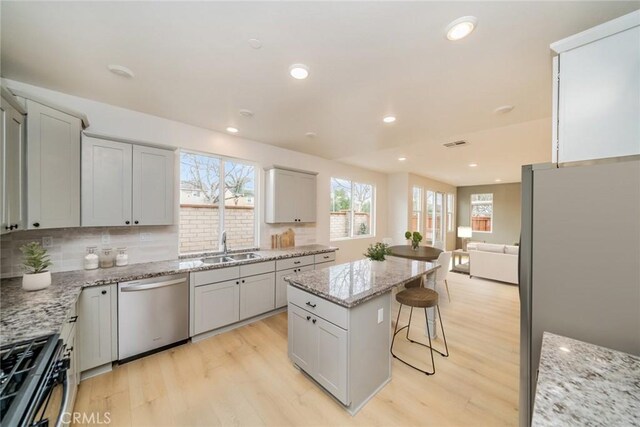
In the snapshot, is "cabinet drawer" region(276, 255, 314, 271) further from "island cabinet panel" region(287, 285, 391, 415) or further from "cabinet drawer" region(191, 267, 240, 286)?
"island cabinet panel" region(287, 285, 391, 415)

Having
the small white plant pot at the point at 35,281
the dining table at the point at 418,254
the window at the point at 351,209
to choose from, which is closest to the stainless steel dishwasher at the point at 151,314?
the small white plant pot at the point at 35,281

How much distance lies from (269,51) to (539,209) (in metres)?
1.95

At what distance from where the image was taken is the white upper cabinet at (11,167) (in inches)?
62.8

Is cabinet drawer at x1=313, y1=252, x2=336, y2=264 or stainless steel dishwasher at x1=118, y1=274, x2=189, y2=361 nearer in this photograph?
stainless steel dishwasher at x1=118, y1=274, x2=189, y2=361

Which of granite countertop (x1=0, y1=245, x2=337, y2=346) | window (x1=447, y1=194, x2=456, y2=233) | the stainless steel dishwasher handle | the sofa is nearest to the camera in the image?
granite countertop (x1=0, y1=245, x2=337, y2=346)

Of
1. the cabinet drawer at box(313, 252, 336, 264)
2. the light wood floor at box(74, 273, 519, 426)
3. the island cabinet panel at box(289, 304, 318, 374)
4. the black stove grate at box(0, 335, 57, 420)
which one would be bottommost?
the light wood floor at box(74, 273, 519, 426)

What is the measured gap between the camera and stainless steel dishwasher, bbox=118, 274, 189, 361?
7.26ft

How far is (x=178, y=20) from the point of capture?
1440 mm

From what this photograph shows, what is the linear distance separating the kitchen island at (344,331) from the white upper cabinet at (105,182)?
1995mm

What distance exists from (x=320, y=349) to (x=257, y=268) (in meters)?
1.52

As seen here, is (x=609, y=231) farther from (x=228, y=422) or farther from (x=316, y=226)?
(x=316, y=226)

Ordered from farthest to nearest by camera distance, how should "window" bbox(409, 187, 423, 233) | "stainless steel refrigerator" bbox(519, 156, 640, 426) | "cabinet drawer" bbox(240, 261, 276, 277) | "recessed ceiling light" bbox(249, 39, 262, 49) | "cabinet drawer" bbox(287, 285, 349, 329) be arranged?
"window" bbox(409, 187, 423, 233) < "cabinet drawer" bbox(240, 261, 276, 277) < "cabinet drawer" bbox(287, 285, 349, 329) < "recessed ceiling light" bbox(249, 39, 262, 49) < "stainless steel refrigerator" bbox(519, 156, 640, 426)

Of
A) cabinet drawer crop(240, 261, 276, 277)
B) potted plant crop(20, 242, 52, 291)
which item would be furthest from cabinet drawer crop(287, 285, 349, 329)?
potted plant crop(20, 242, 52, 291)

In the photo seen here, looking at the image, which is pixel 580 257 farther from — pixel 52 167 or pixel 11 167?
pixel 52 167
